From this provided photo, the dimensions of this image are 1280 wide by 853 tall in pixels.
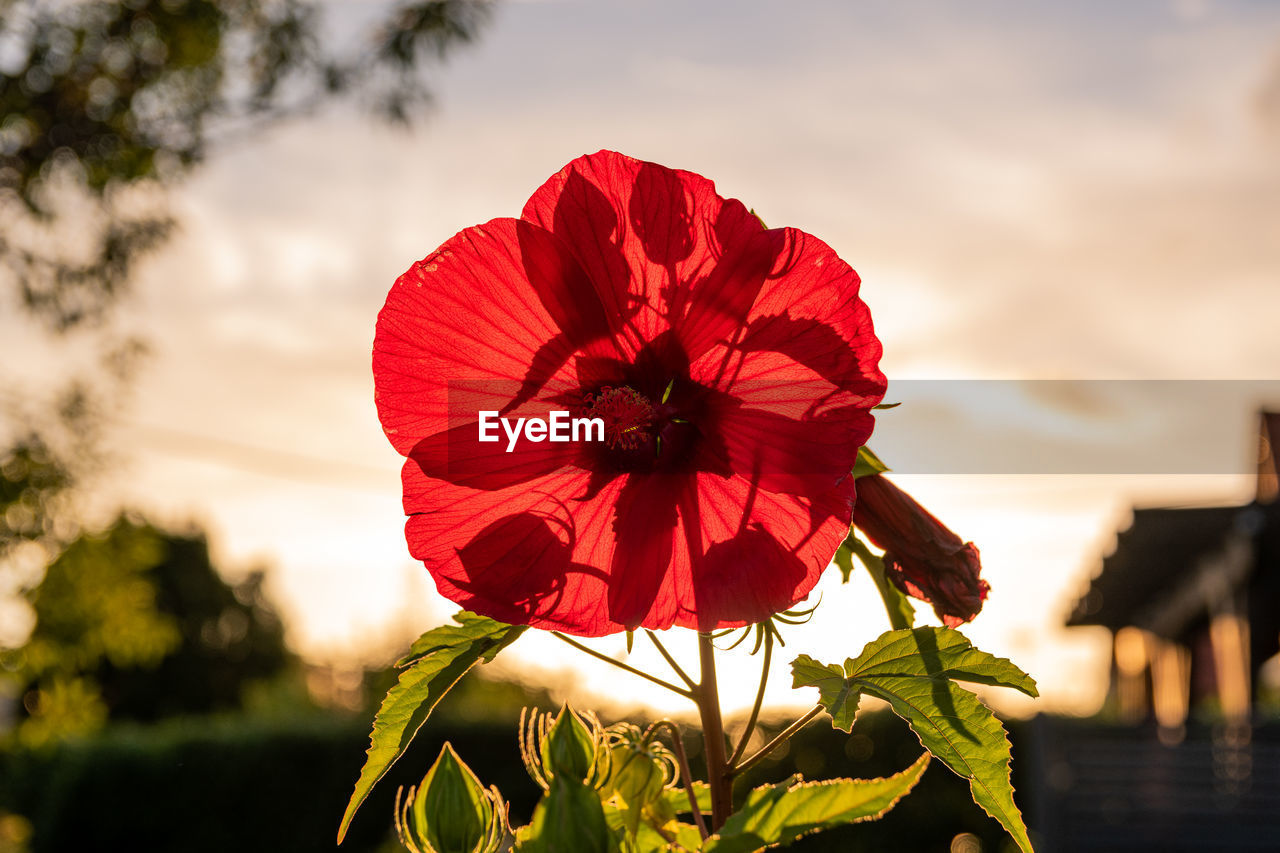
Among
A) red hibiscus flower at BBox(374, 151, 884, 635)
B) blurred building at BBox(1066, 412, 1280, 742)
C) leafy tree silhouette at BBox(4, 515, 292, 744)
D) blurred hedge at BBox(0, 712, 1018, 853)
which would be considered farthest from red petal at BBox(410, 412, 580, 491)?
leafy tree silhouette at BBox(4, 515, 292, 744)

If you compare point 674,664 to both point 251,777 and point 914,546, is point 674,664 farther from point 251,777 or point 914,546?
point 251,777

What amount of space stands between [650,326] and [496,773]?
808cm

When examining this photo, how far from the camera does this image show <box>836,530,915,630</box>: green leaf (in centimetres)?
66

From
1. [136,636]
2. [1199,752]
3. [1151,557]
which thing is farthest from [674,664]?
[136,636]

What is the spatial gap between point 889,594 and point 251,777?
8929 mm

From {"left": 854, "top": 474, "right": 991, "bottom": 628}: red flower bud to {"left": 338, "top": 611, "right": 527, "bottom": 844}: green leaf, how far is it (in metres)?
0.21

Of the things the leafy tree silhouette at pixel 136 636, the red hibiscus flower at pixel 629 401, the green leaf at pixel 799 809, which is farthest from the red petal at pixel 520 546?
the leafy tree silhouette at pixel 136 636

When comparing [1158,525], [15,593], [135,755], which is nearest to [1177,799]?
[1158,525]

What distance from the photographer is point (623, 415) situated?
54 cm

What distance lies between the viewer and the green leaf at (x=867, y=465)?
23.8 inches

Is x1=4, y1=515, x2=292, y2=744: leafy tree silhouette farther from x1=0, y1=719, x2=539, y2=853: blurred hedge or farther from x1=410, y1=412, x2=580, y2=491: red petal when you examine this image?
x1=410, y1=412, x2=580, y2=491: red petal

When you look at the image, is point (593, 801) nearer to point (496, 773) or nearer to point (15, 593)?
point (496, 773)

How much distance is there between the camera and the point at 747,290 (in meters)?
0.50

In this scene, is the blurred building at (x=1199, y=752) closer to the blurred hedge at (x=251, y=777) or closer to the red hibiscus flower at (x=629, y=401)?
the blurred hedge at (x=251, y=777)
